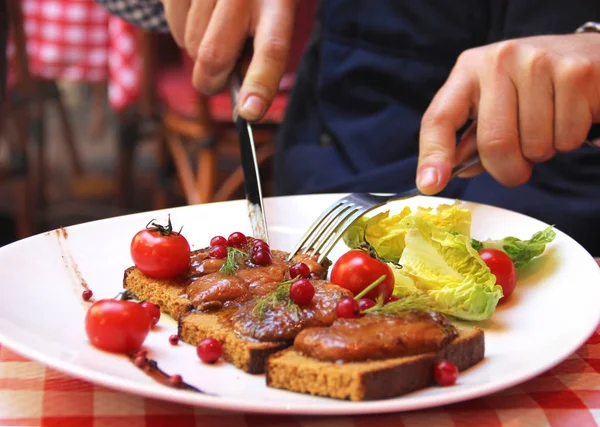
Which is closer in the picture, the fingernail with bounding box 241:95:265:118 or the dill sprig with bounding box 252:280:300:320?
the dill sprig with bounding box 252:280:300:320

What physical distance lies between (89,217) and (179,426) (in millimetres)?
4905

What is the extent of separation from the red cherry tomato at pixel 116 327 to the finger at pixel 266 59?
90cm

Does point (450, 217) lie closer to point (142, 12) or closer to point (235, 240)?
point (235, 240)

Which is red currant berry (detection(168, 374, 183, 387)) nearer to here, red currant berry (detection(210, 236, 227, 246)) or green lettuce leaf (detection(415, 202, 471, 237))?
red currant berry (detection(210, 236, 227, 246))

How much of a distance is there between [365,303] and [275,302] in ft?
0.60

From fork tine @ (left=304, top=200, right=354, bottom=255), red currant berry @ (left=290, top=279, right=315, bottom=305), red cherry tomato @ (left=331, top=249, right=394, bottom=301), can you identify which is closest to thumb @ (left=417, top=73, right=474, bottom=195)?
fork tine @ (left=304, top=200, right=354, bottom=255)

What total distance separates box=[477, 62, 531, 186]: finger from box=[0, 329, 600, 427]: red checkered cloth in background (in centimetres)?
81

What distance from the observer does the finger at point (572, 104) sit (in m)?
1.86

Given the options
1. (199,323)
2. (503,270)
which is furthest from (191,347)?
(503,270)

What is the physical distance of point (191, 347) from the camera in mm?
1442

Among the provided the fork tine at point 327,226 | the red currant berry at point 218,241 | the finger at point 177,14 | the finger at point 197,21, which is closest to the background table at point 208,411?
the red currant berry at point 218,241

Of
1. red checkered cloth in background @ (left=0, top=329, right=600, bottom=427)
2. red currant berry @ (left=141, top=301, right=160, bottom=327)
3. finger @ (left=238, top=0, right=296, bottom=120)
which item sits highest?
finger @ (left=238, top=0, right=296, bottom=120)

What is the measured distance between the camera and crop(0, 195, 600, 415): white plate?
1138 mm

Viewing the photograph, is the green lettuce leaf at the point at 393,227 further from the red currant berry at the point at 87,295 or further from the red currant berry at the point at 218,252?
the red currant berry at the point at 87,295
